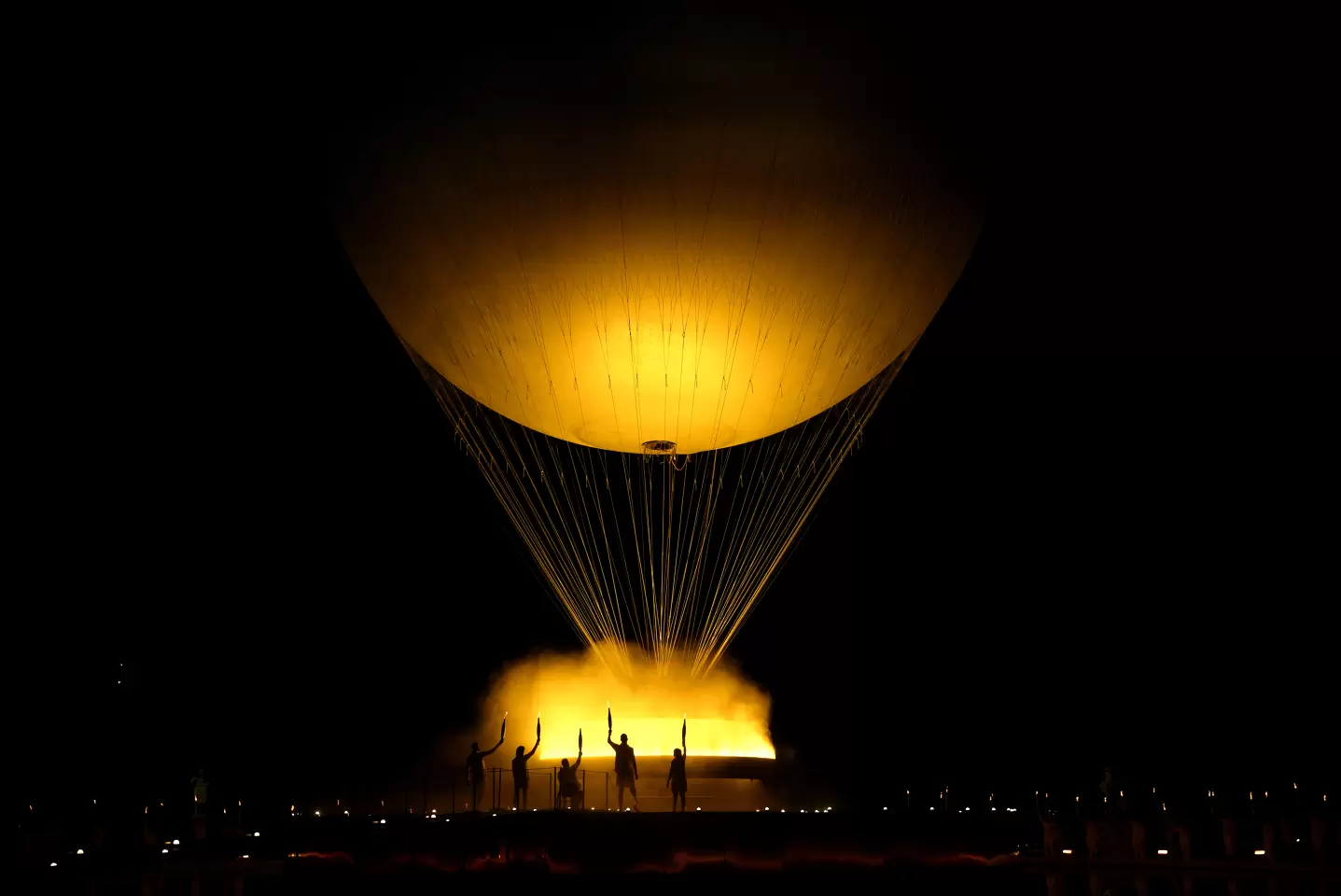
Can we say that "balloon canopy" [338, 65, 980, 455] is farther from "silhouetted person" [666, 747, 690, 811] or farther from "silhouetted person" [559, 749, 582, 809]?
"silhouetted person" [559, 749, 582, 809]

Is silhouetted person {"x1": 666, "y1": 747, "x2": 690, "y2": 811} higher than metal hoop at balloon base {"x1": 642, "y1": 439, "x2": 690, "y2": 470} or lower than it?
lower

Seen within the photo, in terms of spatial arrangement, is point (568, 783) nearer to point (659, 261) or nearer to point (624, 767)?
point (624, 767)

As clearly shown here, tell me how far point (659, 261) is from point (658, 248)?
25cm

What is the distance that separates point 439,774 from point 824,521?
910 cm

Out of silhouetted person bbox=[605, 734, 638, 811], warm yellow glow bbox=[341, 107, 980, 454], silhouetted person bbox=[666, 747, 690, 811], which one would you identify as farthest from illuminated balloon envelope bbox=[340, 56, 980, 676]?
silhouetted person bbox=[666, 747, 690, 811]

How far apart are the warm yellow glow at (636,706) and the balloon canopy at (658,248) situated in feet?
14.7

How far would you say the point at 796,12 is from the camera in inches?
569

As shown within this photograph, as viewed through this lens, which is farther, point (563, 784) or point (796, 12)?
point (563, 784)

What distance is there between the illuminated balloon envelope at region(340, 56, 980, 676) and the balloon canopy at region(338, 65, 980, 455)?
3 centimetres

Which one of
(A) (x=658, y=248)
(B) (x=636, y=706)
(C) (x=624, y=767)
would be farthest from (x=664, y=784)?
(A) (x=658, y=248)

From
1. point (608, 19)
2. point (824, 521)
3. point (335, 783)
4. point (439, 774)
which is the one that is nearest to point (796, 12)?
point (608, 19)

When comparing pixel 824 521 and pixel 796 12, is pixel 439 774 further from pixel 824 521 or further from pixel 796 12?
pixel 796 12

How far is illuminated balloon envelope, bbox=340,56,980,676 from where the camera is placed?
1534 centimetres

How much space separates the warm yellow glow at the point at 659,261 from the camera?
15523 millimetres
